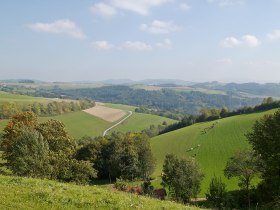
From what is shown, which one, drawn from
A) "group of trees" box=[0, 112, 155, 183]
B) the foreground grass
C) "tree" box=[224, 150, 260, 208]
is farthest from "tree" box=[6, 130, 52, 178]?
"tree" box=[224, 150, 260, 208]

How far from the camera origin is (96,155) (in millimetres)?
103688

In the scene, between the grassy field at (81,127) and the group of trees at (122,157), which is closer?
the group of trees at (122,157)

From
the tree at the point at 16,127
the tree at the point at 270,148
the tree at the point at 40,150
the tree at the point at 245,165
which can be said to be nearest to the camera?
the tree at the point at 270,148

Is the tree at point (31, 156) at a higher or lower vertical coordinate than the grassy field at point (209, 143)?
higher

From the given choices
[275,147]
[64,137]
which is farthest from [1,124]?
[275,147]

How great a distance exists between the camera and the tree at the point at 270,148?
41688 mm

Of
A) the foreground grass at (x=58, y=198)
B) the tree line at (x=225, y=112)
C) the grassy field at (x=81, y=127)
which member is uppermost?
the foreground grass at (x=58, y=198)

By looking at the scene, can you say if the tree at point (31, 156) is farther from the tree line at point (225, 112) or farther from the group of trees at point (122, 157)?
the tree line at point (225, 112)

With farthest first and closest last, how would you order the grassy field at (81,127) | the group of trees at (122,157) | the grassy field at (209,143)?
the grassy field at (81,127)
the grassy field at (209,143)
the group of trees at (122,157)

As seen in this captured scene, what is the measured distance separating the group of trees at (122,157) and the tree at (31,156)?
46643 mm

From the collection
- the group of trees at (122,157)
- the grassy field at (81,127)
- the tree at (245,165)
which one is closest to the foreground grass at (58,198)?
the tree at (245,165)

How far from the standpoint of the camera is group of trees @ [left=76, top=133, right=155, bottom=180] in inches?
3761

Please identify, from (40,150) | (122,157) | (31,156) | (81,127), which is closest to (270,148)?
(40,150)

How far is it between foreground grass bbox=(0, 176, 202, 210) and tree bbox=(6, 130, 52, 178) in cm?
2826
